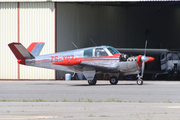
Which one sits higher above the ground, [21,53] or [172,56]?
[21,53]

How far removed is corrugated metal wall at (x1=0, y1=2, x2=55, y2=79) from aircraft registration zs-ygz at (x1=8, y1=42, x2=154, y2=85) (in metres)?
5.72

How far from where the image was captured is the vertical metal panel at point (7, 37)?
83.3 ft

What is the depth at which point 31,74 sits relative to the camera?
25.4 m

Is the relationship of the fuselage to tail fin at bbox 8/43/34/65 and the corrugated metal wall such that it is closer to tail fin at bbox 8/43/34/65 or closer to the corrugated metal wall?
tail fin at bbox 8/43/34/65

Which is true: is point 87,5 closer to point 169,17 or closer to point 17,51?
point 17,51

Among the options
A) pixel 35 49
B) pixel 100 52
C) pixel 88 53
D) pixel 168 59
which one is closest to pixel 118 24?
pixel 168 59

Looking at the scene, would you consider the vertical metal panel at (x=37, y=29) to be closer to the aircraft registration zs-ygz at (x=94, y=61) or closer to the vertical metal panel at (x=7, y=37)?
the vertical metal panel at (x=7, y=37)

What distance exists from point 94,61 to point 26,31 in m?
9.23

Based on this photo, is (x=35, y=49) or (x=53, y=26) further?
(x=53, y=26)


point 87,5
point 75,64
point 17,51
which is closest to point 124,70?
point 75,64

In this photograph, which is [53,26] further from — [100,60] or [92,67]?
[92,67]

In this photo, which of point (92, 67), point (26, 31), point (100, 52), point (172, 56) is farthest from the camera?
point (172, 56)

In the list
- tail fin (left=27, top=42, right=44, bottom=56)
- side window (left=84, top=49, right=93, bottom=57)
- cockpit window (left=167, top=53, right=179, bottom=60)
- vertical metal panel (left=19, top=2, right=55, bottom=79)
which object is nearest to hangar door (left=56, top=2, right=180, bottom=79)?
vertical metal panel (left=19, top=2, right=55, bottom=79)

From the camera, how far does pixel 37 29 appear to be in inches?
1010
